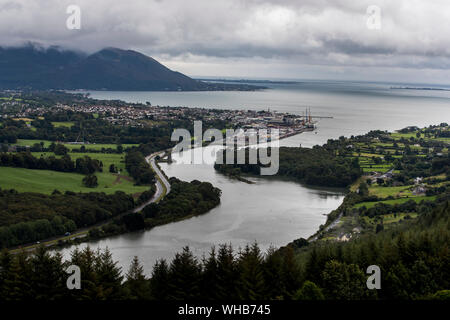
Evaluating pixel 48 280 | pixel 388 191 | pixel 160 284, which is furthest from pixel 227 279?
pixel 388 191

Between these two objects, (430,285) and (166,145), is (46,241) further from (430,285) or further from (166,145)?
(166,145)

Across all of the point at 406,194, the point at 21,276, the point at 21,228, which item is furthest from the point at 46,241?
the point at 406,194

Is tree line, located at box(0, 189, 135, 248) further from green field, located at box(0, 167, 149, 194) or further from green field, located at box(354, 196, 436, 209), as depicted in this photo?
green field, located at box(354, 196, 436, 209)

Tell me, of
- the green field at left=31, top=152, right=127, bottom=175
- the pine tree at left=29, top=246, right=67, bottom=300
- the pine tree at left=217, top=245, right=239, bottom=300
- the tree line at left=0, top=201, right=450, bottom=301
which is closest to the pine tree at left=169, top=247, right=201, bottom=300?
the tree line at left=0, top=201, right=450, bottom=301

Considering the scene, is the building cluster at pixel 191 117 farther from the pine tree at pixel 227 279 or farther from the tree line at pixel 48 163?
the pine tree at pixel 227 279

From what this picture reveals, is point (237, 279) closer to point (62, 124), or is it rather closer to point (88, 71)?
point (62, 124)

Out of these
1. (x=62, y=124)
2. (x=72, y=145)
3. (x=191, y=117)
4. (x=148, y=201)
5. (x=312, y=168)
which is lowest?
(x=148, y=201)
